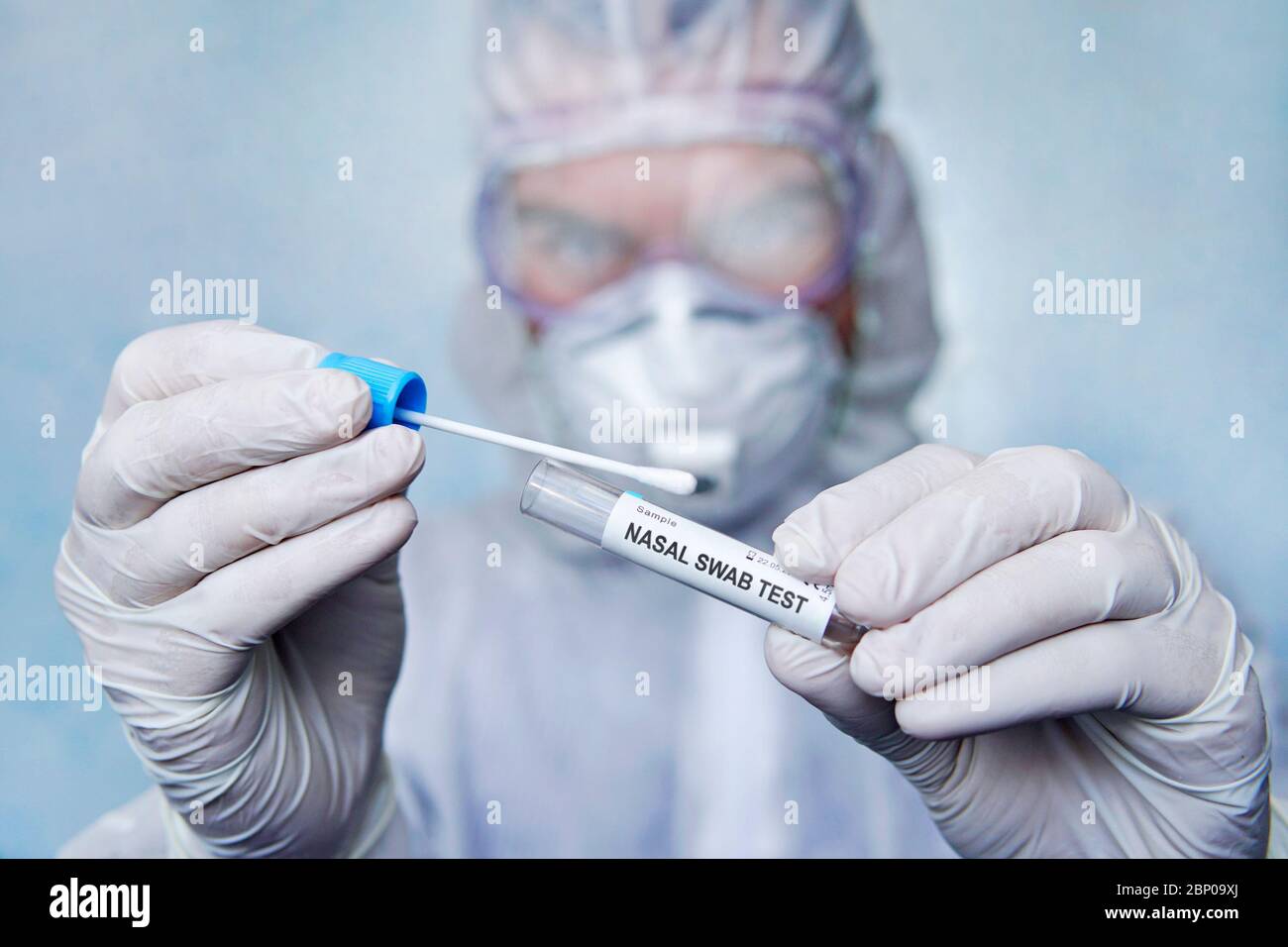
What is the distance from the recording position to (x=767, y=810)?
1731 mm

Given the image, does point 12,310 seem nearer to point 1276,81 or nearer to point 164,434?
point 164,434

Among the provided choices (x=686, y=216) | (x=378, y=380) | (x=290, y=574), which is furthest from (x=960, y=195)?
(x=290, y=574)

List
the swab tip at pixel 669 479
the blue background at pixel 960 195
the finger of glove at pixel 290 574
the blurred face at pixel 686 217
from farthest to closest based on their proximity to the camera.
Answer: the blue background at pixel 960 195 < the blurred face at pixel 686 217 < the finger of glove at pixel 290 574 < the swab tip at pixel 669 479

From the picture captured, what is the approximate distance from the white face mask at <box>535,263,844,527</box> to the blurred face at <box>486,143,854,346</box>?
0.04 m

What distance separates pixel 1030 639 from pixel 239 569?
2.74 ft

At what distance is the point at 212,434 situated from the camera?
96 cm

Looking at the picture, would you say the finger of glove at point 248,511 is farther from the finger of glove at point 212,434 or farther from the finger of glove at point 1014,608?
the finger of glove at point 1014,608

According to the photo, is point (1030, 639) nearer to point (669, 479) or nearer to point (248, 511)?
point (669, 479)

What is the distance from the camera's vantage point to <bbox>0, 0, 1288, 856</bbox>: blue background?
1.72 metres

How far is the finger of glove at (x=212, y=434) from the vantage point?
0.93m

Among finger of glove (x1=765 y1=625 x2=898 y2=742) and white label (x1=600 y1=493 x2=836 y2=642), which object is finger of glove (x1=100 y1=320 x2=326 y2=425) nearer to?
white label (x1=600 y1=493 x2=836 y2=642)

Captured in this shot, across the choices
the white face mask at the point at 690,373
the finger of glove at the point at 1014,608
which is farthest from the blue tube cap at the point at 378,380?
the white face mask at the point at 690,373

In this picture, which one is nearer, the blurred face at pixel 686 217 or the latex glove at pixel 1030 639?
the latex glove at pixel 1030 639

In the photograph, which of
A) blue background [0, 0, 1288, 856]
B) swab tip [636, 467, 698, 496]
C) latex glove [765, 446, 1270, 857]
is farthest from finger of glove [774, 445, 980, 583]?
blue background [0, 0, 1288, 856]
